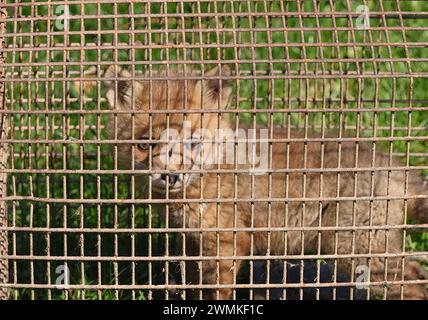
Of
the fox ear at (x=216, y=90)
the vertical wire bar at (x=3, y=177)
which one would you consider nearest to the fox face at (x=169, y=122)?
the fox ear at (x=216, y=90)

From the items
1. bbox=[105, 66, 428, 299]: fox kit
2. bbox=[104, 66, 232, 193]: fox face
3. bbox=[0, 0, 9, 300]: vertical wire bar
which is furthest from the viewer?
bbox=[105, 66, 428, 299]: fox kit

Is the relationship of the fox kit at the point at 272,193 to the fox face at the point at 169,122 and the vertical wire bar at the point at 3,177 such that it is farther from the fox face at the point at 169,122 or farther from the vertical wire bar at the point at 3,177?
the vertical wire bar at the point at 3,177

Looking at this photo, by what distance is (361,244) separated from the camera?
500 cm

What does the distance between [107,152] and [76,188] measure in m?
0.40

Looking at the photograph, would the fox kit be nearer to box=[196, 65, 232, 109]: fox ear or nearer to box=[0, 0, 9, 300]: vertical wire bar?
box=[196, 65, 232, 109]: fox ear

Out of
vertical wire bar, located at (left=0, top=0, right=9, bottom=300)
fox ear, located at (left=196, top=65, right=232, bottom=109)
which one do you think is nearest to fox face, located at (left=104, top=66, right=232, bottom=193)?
fox ear, located at (left=196, top=65, right=232, bottom=109)

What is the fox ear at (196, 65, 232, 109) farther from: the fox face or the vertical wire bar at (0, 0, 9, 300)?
the vertical wire bar at (0, 0, 9, 300)

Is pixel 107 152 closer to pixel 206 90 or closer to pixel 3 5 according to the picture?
pixel 206 90

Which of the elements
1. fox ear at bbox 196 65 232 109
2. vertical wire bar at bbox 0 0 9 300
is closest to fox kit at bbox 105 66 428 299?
fox ear at bbox 196 65 232 109

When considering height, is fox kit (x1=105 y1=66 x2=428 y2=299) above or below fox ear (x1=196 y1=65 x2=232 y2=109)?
below

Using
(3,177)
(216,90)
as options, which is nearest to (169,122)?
(216,90)

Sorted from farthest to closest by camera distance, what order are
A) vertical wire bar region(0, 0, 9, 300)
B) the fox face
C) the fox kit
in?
the fox kit
the fox face
vertical wire bar region(0, 0, 9, 300)

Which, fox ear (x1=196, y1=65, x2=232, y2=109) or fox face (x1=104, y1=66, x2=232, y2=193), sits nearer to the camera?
fox face (x1=104, y1=66, x2=232, y2=193)
